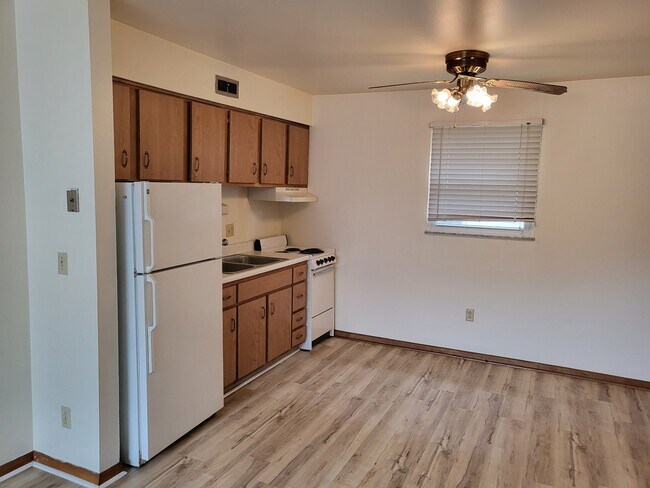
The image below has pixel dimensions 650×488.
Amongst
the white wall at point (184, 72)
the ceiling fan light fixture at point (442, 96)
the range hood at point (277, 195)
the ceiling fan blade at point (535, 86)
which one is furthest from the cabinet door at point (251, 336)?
the ceiling fan blade at point (535, 86)

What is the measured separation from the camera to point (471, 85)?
9.94ft

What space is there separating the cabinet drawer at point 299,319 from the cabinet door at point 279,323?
0.23 feet

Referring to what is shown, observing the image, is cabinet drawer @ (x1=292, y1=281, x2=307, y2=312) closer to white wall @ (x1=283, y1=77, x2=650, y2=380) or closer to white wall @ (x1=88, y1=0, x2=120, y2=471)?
white wall @ (x1=283, y1=77, x2=650, y2=380)

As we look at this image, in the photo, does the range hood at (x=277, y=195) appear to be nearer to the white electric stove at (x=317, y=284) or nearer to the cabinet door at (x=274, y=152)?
the cabinet door at (x=274, y=152)

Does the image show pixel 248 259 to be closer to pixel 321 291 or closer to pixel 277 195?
pixel 277 195

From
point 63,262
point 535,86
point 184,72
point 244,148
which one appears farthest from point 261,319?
point 535,86

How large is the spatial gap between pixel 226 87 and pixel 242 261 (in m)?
1.47

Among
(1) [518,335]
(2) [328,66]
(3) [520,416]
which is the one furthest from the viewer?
(1) [518,335]

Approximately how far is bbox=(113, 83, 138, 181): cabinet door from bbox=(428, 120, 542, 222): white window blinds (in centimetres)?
252

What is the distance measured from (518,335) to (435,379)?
0.86 metres

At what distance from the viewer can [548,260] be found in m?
3.99

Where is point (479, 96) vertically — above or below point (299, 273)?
above

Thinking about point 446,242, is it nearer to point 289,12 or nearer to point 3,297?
point 289,12

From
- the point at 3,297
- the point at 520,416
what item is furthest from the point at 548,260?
the point at 3,297
